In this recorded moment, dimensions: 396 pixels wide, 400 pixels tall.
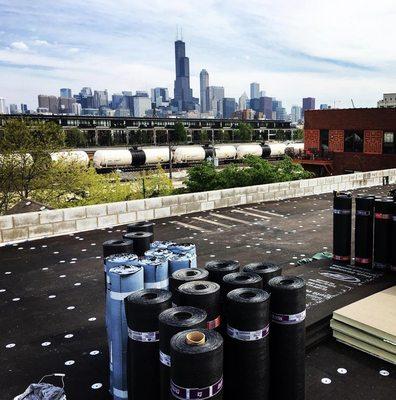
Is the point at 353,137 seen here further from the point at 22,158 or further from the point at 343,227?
the point at 343,227

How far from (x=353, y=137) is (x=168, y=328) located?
43.8 m

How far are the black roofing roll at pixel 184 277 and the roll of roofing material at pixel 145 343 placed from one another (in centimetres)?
46

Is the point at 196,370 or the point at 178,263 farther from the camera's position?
the point at 178,263

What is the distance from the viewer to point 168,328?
3920 mm

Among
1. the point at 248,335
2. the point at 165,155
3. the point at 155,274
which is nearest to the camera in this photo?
the point at 248,335

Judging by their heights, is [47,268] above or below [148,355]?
below

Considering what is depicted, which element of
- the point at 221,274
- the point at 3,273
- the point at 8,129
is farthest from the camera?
the point at 8,129

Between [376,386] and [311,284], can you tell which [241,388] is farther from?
[311,284]

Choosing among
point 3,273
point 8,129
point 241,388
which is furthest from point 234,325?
point 8,129

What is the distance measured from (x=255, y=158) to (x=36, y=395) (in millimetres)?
20800

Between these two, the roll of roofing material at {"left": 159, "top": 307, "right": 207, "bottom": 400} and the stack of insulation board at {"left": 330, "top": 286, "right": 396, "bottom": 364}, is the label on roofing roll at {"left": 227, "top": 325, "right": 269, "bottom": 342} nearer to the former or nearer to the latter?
the roll of roofing material at {"left": 159, "top": 307, "right": 207, "bottom": 400}

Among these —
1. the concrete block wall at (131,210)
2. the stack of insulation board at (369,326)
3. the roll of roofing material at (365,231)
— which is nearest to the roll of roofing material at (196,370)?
the stack of insulation board at (369,326)

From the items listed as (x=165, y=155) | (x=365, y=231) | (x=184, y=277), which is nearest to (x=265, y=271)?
(x=184, y=277)

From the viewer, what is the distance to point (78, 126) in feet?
265
